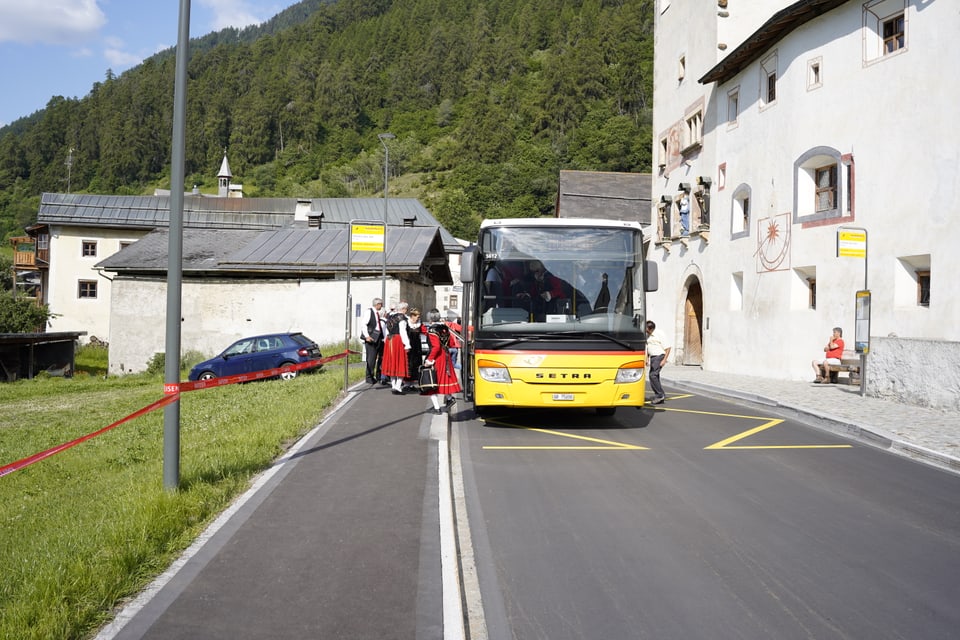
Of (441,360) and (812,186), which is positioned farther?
(812,186)

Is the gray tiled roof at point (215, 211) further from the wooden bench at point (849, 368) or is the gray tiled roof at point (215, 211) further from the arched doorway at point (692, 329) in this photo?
the wooden bench at point (849, 368)

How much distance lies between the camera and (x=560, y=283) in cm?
1108

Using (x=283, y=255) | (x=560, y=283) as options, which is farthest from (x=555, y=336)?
(x=283, y=255)

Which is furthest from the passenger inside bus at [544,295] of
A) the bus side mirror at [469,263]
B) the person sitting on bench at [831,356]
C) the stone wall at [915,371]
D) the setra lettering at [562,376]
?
the person sitting on bench at [831,356]

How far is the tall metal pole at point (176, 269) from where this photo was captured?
672cm

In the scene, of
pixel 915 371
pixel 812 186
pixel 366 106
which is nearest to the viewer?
pixel 915 371

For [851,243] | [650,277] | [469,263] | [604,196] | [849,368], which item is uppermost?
[604,196]

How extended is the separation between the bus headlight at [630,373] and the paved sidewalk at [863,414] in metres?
3.35

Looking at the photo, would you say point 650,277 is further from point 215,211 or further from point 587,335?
point 215,211

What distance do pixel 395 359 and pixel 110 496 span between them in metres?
8.55

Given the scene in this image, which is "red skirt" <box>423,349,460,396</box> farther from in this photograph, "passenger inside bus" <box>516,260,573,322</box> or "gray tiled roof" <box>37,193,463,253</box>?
"gray tiled roof" <box>37,193,463,253</box>

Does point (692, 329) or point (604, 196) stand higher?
point (604, 196)

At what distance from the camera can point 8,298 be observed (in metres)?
45.5

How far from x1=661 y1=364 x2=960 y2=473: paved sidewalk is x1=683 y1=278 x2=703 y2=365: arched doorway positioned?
31.7 ft
